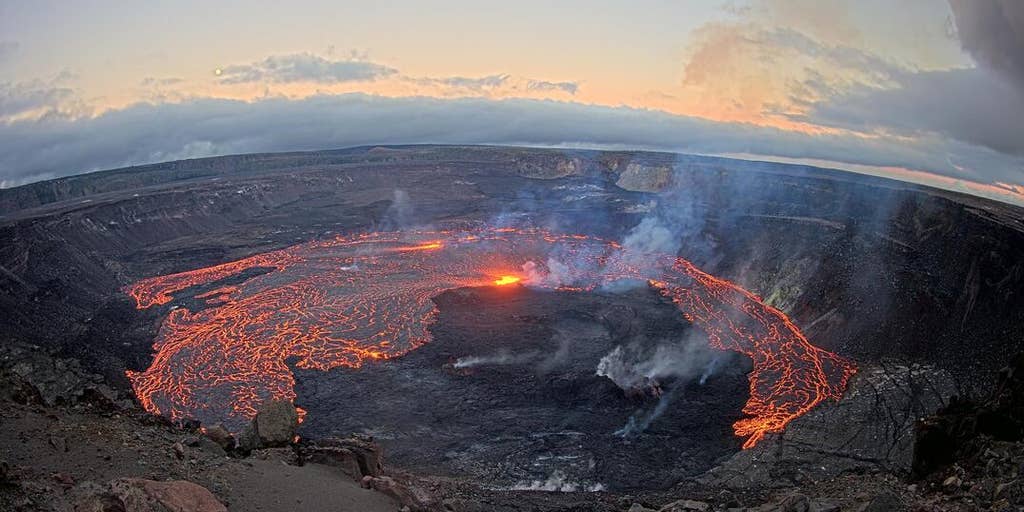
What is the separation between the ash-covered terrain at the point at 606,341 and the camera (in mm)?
22891

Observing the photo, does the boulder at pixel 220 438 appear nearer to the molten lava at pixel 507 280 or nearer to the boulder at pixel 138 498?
the boulder at pixel 138 498

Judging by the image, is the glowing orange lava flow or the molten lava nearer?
the glowing orange lava flow

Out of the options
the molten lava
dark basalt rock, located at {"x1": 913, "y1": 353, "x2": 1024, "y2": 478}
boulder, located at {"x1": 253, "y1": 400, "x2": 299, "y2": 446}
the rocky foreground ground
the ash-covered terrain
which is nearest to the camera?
the rocky foreground ground

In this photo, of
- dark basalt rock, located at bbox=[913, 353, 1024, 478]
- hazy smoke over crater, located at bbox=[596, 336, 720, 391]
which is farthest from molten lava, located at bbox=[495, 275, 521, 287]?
dark basalt rock, located at bbox=[913, 353, 1024, 478]

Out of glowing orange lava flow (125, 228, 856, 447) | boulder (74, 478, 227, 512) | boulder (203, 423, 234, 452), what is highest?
boulder (74, 478, 227, 512)

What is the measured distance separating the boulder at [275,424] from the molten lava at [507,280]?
105ft

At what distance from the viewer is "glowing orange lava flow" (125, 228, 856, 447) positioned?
1190 inches

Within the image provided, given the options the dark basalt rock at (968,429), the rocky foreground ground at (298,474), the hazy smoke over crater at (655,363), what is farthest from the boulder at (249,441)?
the dark basalt rock at (968,429)

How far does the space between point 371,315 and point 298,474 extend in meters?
27.2

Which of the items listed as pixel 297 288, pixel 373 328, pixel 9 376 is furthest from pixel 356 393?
pixel 297 288

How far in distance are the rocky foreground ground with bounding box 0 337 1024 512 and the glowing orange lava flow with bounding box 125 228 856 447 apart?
8.47 metres

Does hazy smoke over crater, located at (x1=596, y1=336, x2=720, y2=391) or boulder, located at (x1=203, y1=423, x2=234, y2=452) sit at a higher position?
boulder, located at (x1=203, y1=423, x2=234, y2=452)

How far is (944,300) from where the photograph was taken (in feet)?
104

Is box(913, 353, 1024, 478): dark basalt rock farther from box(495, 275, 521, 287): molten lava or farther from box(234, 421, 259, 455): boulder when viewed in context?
box(495, 275, 521, 287): molten lava
